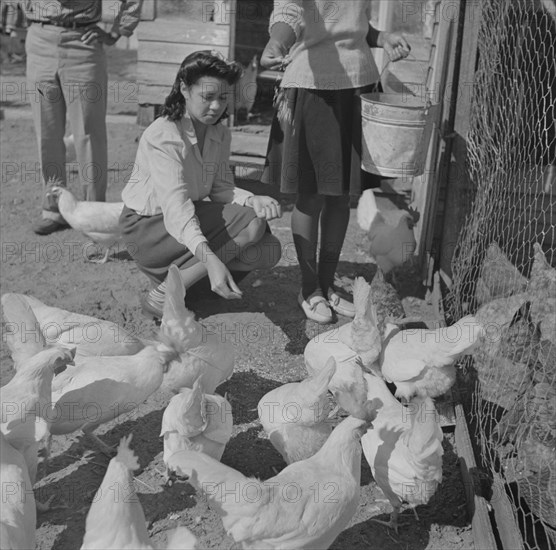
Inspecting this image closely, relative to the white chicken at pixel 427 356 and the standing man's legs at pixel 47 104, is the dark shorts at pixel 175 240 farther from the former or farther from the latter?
the standing man's legs at pixel 47 104

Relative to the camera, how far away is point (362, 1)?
3576 mm

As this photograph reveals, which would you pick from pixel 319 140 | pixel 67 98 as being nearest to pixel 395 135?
pixel 319 140

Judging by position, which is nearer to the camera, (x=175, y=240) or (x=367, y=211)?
(x=175, y=240)

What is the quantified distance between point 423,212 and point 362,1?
1.51 meters

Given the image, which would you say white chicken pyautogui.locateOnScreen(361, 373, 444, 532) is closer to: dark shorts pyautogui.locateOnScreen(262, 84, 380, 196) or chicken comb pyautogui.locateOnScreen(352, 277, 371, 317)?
chicken comb pyautogui.locateOnScreen(352, 277, 371, 317)

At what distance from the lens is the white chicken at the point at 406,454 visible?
250cm

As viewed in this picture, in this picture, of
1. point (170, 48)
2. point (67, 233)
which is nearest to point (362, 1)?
point (67, 233)

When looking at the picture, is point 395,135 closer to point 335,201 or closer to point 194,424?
point 335,201

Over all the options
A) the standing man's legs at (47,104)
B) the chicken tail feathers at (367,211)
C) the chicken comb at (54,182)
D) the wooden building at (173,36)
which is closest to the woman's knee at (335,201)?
the chicken tail feathers at (367,211)

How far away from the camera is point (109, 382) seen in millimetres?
2787

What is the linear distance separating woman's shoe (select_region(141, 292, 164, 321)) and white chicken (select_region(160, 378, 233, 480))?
1.05 metres

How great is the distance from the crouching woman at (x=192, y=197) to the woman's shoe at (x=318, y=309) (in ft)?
1.07

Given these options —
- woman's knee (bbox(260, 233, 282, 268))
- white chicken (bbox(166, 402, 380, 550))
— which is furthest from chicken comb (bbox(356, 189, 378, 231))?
white chicken (bbox(166, 402, 380, 550))

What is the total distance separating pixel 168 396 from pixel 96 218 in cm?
152
